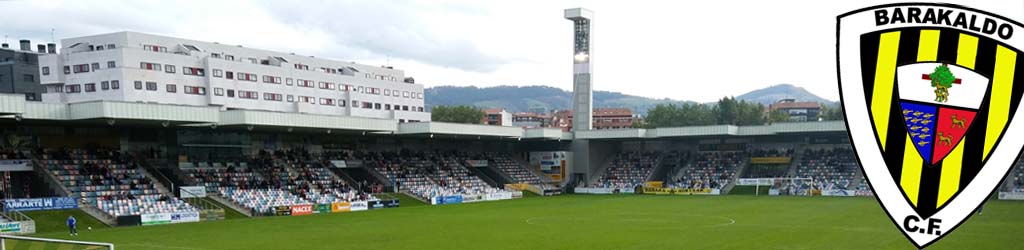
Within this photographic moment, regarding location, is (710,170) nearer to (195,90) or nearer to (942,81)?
(195,90)

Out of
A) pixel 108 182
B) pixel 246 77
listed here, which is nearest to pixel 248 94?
pixel 246 77

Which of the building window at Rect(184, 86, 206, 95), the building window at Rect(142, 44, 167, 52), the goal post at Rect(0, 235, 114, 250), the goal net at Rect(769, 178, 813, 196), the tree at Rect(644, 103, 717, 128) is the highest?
the building window at Rect(142, 44, 167, 52)

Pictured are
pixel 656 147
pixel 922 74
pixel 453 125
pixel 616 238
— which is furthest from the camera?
pixel 656 147

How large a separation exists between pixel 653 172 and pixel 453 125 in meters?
20.7

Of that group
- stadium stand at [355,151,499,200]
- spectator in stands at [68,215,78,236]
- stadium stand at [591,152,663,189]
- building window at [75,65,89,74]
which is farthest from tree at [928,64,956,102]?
building window at [75,65,89,74]

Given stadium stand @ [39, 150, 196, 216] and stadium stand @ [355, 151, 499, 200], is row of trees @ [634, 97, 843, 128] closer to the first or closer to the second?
stadium stand @ [355, 151, 499, 200]

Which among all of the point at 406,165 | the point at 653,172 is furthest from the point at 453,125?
the point at 653,172

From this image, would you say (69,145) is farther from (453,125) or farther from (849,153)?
(849,153)

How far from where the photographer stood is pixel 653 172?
68.2 metres

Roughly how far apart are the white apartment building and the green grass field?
88.8ft

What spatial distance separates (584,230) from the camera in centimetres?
3030

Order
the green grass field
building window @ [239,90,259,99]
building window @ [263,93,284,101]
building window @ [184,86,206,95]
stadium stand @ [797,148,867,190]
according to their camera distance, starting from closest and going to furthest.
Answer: the green grass field
stadium stand @ [797,148,867,190]
building window @ [184,86,206,95]
building window @ [239,90,259,99]
building window @ [263,93,284,101]

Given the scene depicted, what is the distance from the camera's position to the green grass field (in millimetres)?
25312

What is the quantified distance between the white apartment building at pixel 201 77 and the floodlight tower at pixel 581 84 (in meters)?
25.8
